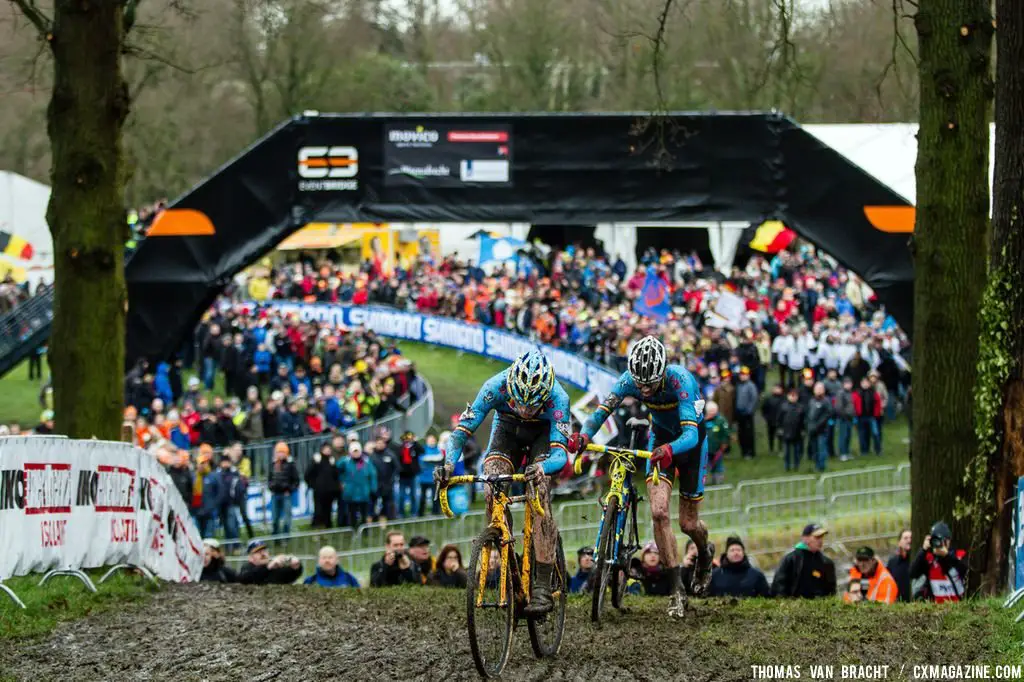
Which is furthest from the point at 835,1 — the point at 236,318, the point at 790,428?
the point at 236,318

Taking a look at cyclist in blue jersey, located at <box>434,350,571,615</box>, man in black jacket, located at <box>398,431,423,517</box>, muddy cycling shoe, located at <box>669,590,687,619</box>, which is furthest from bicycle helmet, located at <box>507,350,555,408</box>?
man in black jacket, located at <box>398,431,423,517</box>

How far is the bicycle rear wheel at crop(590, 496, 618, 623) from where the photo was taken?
10516 millimetres

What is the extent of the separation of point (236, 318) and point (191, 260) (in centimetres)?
1155

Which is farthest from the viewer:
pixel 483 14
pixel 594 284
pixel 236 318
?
pixel 483 14

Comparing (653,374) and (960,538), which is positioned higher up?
(653,374)

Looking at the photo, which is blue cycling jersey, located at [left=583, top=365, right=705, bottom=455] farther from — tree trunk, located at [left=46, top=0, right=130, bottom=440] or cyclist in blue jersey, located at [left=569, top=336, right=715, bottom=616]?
tree trunk, located at [left=46, top=0, right=130, bottom=440]

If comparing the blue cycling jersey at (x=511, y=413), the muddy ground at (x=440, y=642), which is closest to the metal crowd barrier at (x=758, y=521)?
the muddy ground at (x=440, y=642)

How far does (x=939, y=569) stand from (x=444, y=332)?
23690mm

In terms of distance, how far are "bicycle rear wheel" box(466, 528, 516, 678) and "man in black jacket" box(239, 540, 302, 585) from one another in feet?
21.8

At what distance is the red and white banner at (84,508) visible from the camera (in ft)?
35.8

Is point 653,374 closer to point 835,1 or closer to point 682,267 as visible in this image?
point 835,1

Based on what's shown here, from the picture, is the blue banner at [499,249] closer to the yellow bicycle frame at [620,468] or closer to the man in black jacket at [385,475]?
the man in black jacket at [385,475]

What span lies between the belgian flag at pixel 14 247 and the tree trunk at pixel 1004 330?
103 ft

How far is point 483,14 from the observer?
2159 inches
